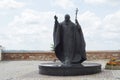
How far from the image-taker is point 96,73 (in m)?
14.2

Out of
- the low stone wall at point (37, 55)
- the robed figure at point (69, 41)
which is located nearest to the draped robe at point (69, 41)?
the robed figure at point (69, 41)

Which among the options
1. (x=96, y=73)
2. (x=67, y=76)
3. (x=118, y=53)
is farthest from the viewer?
(x=118, y=53)

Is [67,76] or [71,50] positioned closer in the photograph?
[67,76]

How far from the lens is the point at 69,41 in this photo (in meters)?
14.4

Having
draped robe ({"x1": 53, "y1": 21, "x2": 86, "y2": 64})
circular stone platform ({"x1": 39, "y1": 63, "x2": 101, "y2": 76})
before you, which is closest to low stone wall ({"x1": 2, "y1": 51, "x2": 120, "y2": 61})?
draped robe ({"x1": 53, "y1": 21, "x2": 86, "y2": 64})

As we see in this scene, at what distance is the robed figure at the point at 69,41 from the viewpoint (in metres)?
14.3

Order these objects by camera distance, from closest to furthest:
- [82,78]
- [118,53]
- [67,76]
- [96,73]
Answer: [82,78] → [67,76] → [96,73] → [118,53]

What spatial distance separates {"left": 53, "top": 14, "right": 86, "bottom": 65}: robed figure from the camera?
14320 mm

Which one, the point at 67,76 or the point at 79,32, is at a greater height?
the point at 79,32

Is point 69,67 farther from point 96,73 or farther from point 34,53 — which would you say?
point 34,53

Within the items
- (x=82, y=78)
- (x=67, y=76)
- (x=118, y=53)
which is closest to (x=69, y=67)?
(x=67, y=76)

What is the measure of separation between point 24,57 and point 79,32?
1282cm

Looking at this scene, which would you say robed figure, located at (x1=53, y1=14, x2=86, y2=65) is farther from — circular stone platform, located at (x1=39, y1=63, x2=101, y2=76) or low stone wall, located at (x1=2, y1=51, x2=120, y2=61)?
low stone wall, located at (x1=2, y1=51, x2=120, y2=61)

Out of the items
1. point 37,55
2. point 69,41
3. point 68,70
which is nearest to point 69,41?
point 69,41
